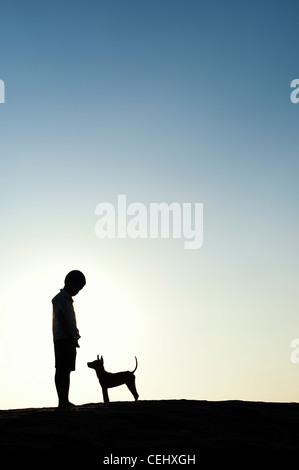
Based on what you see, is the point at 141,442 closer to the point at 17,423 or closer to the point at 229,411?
the point at 17,423

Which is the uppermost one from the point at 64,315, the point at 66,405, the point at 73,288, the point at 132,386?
the point at 73,288

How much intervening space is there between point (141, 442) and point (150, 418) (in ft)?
5.54

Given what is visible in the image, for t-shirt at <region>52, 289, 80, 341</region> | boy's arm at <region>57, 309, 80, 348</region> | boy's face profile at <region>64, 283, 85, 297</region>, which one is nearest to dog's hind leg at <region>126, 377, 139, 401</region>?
t-shirt at <region>52, 289, 80, 341</region>

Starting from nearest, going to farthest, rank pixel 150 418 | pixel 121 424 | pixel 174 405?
pixel 121 424, pixel 150 418, pixel 174 405

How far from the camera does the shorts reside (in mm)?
11938

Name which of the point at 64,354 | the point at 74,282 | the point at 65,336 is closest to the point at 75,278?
the point at 74,282

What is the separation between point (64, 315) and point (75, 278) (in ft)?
2.61

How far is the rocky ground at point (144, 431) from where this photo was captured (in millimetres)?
7949

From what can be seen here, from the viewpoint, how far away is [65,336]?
12.0m

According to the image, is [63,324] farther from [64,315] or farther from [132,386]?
[132,386]

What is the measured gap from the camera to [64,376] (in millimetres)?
11953

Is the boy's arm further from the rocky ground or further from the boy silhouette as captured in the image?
the rocky ground

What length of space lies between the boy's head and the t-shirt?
12cm
